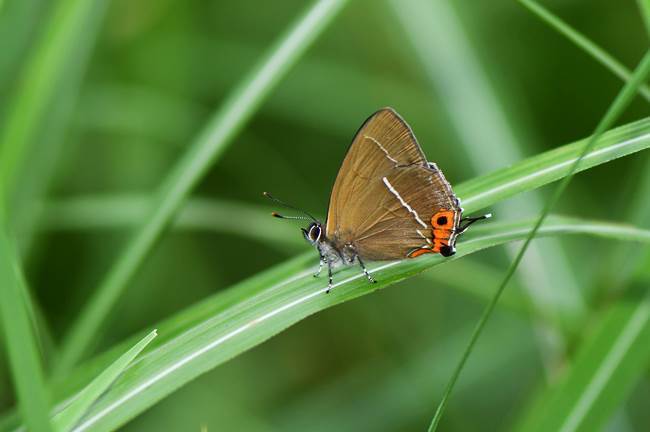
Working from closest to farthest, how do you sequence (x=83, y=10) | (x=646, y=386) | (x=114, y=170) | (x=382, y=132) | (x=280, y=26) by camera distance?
(x=382, y=132), (x=83, y=10), (x=646, y=386), (x=114, y=170), (x=280, y=26)

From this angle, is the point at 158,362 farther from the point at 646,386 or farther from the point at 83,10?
the point at 646,386

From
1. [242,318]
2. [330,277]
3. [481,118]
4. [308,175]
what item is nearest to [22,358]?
[242,318]

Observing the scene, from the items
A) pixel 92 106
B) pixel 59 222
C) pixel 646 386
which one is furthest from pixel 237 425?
pixel 646 386

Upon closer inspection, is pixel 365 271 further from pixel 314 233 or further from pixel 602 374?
pixel 602 374

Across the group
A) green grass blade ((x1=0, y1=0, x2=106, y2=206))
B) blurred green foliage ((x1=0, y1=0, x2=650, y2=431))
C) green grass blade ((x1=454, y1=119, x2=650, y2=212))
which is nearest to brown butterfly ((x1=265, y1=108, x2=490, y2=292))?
green grass blade ((x1=454, y1=119, x2=650, y2=212))

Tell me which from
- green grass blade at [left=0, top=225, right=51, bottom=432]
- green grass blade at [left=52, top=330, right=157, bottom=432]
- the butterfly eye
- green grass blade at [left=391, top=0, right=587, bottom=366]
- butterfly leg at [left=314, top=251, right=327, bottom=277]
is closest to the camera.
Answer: green grass blade at [left=0, top=225, right=51, bottom=432]

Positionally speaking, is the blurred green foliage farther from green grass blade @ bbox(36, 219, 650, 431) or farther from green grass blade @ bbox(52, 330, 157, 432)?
green grass blade @ bbox(52, 330, 157, 432)
